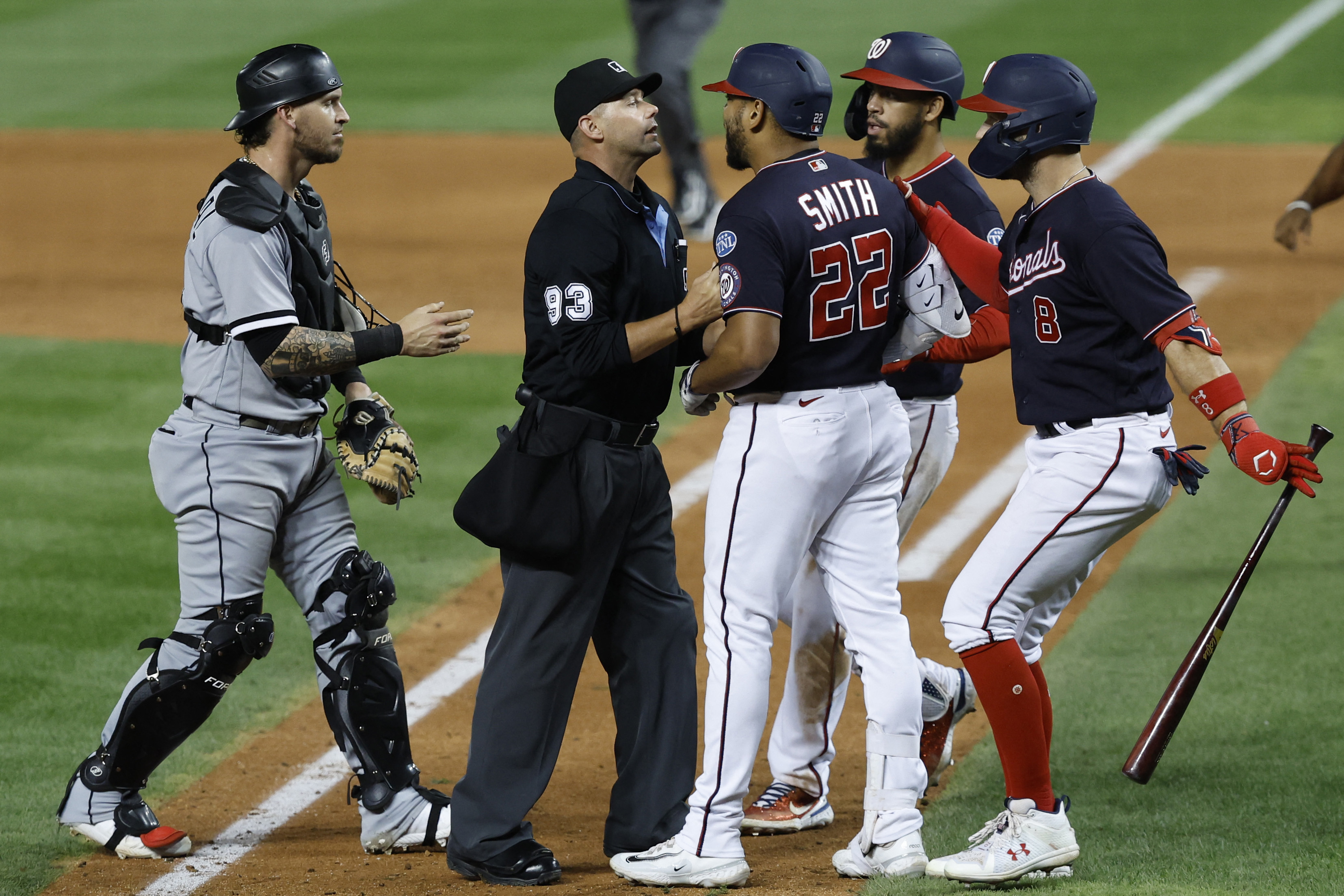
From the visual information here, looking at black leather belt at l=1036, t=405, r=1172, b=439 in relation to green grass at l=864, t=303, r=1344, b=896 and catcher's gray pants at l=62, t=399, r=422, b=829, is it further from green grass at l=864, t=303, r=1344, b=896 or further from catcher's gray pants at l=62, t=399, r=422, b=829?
catcher's gray pants at l=62, t=399, r=422, b=829

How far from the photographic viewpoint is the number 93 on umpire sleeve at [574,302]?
4.22 metres

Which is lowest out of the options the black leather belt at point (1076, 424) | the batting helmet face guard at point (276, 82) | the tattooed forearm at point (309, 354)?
the black leather belt at point (1076, 424)

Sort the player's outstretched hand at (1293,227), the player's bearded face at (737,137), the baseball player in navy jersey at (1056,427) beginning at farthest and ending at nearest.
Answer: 1. the player's outstretched hand at (1293,227)
2. the player's bearded face at (737,137)
3. the baseball player in navy jersey at (1056,427)

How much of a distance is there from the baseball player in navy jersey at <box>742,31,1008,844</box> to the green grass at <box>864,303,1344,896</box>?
33 centimetres

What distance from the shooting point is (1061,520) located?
4.32 m

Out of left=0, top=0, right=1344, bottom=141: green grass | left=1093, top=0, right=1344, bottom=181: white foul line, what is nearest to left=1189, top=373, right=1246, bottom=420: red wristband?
left=1093, top=0, right=1344, bottom=181: white foul line

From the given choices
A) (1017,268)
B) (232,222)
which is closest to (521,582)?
(232,222)

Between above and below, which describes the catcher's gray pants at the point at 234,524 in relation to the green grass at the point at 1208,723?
above

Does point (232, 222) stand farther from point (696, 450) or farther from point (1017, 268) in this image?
point (696, 450)

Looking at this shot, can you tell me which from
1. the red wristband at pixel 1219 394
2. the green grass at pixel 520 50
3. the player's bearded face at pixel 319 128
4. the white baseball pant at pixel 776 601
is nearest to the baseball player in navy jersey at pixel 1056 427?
the red wristband at pixel 1219 394

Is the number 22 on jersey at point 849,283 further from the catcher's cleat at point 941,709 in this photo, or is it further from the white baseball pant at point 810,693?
the catcher's cleat at point 941,709

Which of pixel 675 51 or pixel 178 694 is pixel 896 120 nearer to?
pixel 178 694

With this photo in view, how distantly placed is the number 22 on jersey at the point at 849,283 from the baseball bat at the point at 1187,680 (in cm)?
119

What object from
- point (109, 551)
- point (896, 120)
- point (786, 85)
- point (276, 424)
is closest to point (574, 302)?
point (786, 85)
